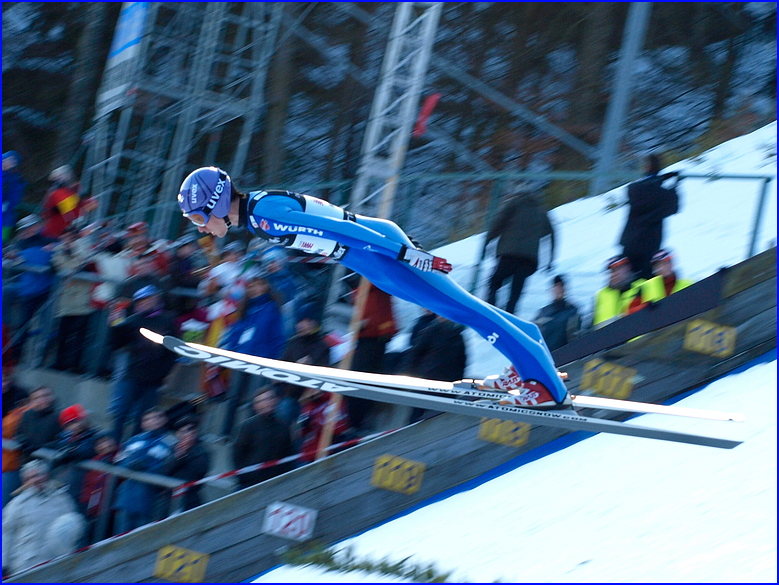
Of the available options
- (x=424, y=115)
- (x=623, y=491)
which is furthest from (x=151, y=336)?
(x=623, y=491)

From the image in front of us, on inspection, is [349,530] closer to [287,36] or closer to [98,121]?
[98,121]

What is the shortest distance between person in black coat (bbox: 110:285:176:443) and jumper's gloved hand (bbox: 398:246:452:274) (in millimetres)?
2463

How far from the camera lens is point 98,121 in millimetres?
10719

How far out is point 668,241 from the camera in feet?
21.7

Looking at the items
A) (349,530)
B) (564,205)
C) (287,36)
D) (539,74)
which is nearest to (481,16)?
→ (539,74)

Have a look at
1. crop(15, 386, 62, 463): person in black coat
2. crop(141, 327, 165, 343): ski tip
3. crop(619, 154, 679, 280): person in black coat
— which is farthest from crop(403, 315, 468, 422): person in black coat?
crop(15, 386, 62, 463): person in black coat

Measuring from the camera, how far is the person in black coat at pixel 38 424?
20.8 ft

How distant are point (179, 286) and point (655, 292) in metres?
3.59

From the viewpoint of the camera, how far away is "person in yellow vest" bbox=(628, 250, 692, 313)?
231 inches

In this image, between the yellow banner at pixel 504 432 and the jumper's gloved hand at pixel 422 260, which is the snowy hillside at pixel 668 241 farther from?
the jumper's gloved hand at pixel 422 260

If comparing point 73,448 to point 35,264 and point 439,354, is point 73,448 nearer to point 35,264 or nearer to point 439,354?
point 35,264

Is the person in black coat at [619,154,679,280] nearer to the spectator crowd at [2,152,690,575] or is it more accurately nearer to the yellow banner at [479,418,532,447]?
the spectator crowd at [2,152,690,575]

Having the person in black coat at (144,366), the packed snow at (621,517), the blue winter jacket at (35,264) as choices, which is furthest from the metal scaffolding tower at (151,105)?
the packed snow at (621,517)

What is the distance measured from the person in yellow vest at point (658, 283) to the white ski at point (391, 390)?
1.01 meters
